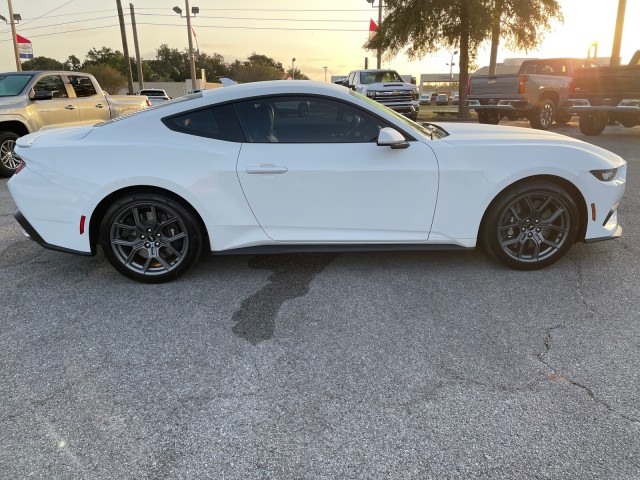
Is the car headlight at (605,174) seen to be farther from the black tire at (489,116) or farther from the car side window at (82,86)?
the black tire at (489,116)

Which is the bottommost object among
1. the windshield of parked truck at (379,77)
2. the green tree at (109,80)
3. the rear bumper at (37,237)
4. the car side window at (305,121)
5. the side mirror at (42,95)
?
the rear bumper at (37,237)

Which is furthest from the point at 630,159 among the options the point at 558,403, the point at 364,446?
the point at 364,446

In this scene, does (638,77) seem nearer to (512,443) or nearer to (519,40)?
(519,40)

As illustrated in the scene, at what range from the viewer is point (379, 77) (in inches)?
793

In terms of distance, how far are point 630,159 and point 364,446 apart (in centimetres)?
1006

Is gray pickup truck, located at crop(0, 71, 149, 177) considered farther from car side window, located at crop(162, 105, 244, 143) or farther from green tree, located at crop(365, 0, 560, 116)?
green tree, located at crop(365, 0, 560, 116)

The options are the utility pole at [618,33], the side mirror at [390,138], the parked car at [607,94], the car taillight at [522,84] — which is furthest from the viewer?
the utility pole at [618,33]

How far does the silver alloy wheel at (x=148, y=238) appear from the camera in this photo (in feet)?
12.5

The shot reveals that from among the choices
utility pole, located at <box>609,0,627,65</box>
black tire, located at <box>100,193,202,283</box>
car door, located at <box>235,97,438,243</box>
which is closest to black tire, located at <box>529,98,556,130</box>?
utility pole, located at <box>609,0,627,65</box>

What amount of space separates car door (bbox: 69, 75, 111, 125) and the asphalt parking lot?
22.0 ft

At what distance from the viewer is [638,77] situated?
468 inches

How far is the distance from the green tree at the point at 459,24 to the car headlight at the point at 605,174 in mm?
17335

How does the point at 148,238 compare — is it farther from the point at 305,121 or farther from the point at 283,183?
the point at 305,121

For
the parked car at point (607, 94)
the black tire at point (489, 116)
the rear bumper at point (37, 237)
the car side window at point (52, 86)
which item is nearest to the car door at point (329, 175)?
the rear bumper at point (37, 237)
